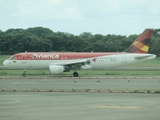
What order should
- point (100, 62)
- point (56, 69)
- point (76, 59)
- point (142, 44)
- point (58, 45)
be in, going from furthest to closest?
point (58, 45), point (142, 44), point (100, 62), point (76, 59), point (56, 69)

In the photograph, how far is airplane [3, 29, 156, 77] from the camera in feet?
163

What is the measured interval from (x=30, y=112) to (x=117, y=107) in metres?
4.40

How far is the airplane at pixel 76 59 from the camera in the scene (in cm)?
4978

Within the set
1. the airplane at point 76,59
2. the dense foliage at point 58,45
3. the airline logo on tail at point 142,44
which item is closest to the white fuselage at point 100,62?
the airplane at point 76,59

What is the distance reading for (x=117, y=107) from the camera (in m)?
20.2

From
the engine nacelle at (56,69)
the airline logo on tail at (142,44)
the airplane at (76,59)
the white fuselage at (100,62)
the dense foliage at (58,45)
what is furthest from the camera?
the dense foliage at (58,45)

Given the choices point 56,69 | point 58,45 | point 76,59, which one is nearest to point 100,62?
point 76,59

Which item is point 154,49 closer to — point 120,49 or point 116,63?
point 120,49

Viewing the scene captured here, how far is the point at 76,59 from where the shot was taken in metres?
50.3

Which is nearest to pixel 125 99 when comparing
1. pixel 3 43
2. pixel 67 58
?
pixel 67 58

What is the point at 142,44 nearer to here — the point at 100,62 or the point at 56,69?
the point at 100,62

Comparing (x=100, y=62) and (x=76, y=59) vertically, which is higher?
(x=76, y=59)

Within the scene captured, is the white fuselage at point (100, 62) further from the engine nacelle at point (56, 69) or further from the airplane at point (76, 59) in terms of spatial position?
the engine nacelle at point (56, 69)

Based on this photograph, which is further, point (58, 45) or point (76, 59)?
point (58, 45)
